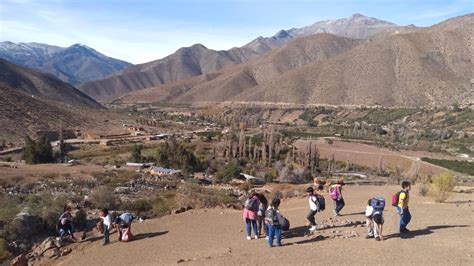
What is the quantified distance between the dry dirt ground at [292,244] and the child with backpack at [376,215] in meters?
0.28

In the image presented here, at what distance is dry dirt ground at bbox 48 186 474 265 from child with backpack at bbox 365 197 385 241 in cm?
28

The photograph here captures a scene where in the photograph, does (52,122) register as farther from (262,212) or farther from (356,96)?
(356,96)

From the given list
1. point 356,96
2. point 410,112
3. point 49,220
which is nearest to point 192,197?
point 49,220

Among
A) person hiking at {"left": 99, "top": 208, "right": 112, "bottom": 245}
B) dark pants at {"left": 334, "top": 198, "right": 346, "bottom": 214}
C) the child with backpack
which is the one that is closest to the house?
person hiking at {"left": 99, "top": 208, "right": 112, "bottom": 245}

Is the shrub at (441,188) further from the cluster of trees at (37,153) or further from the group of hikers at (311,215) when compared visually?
the cluster of trees at (37,153)

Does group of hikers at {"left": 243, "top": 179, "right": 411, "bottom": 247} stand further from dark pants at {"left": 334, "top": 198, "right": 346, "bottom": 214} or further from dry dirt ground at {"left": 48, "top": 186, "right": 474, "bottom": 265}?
dark pants at {"left": 334, "top": 198, "right": 346, "bottom": 214}

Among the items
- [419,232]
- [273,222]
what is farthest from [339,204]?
[273,222]

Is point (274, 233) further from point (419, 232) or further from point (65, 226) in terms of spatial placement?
point (65, 226)

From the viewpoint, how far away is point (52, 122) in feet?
251

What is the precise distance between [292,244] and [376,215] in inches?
95.1

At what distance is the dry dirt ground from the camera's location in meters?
12.8

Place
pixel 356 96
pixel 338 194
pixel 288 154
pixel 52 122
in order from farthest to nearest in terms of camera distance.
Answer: pixel 356 96 < pixel 52 122 < pixel 288 154 < pixel 338 194

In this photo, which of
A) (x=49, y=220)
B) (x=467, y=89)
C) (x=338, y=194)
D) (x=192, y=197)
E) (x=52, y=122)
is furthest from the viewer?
(x=467, y=89)

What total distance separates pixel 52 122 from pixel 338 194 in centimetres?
6627
